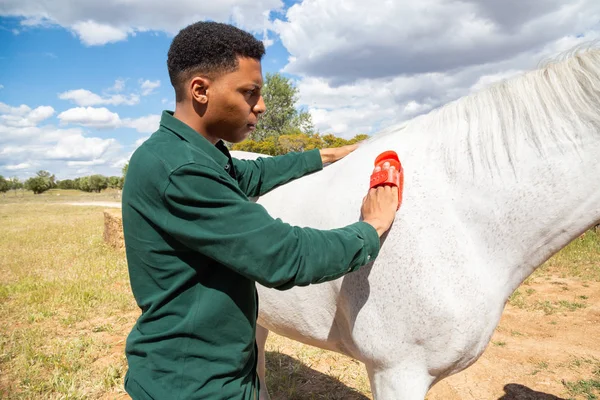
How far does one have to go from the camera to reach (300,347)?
4.70 meters

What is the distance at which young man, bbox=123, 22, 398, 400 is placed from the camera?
1.08 meters

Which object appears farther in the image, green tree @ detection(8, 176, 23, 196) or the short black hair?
green tree @ detection(8, 176, 23, 196)

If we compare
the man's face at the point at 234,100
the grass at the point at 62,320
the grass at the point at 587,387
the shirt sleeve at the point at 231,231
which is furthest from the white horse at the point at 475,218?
the grass at the point at 62,320

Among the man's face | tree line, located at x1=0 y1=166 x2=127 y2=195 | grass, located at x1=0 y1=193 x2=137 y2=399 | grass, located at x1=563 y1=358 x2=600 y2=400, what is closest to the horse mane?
the man's face

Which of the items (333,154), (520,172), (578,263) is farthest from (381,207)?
(578,263)

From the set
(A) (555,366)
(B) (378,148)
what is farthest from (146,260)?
(A) (555,366)

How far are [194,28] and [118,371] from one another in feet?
12.7

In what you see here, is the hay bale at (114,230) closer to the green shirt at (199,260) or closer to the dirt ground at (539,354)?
the dirt ground at (539,354)

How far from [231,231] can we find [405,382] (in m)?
1.10

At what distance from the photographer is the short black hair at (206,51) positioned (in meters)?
1.23

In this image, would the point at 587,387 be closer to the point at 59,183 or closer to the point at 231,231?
the point at 231,231

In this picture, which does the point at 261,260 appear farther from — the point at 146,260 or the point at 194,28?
the point at 194,28

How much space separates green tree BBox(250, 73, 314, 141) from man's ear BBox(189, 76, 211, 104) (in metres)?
35.5

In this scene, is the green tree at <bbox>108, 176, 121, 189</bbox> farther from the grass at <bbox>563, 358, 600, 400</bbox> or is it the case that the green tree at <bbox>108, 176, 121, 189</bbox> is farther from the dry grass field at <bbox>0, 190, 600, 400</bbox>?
the grass at <bbox>563, 358, 600, 400</bbox>
